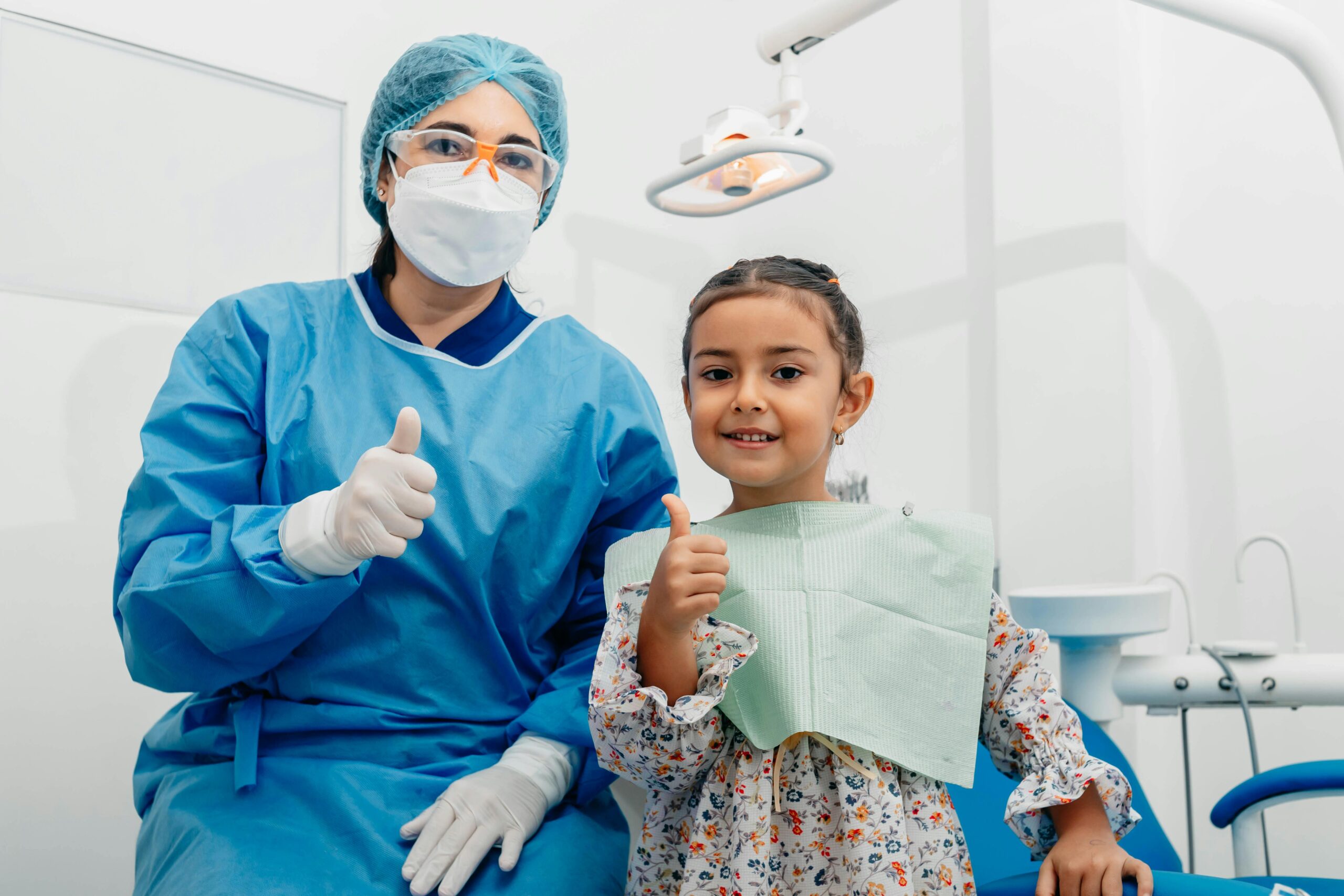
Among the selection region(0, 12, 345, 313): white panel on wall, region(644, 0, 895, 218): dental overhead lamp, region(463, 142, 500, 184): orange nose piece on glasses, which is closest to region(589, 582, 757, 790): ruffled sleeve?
region(463, 142, 500, 184): orange nose piece on glasses

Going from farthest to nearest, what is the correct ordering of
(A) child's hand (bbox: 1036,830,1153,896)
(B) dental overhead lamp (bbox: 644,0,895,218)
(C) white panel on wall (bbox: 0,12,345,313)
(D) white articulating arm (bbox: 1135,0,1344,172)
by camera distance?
(B) dental overhead lamp (bbox: 644,0,895,218), (C) white panel on wall (bbox: 0,12,345,313), (D) white articulating arm (bbox: 1135,0,1344,172), (A) child's hand (bbox: 1036,830,1153,896)

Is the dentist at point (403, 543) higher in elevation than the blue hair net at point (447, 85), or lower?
lower

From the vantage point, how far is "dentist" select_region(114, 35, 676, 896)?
1013 millimetres

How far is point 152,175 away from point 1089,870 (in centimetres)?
177

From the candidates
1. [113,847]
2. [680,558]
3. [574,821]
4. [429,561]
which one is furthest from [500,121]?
[113,847]

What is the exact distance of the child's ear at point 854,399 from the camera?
42.5 inches

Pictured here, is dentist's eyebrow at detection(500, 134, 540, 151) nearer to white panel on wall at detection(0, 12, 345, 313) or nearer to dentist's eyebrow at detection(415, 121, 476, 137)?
dentist's eyebrow at detection(415, 121, 476, 137)

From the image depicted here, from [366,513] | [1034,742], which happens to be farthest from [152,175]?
[1034,742]

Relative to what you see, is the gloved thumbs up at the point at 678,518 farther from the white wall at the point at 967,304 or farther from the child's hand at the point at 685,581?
the white wall at the point at 967,304

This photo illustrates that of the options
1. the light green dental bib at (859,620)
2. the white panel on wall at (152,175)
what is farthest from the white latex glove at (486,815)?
the white panel on wall at (152,175)

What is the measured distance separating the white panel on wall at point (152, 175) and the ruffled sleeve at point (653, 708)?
1255mm

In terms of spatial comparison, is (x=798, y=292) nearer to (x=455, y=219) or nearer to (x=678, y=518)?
(x=678, y=518)

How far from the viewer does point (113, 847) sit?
166 centimetres

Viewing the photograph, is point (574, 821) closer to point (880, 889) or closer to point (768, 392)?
point (880, 889)
